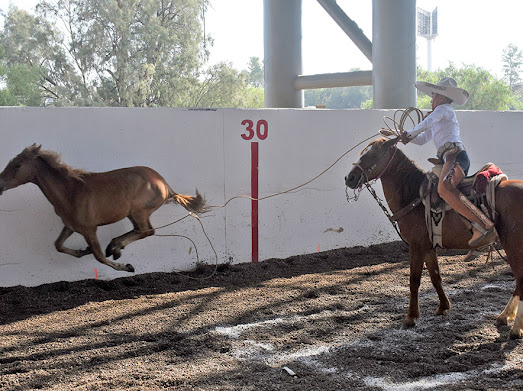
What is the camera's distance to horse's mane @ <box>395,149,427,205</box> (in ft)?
17.2

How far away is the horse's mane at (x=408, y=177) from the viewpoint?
5246 mm

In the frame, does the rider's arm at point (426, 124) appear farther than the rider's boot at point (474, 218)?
Yes

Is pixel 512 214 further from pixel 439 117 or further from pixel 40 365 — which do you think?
pixel 40 365

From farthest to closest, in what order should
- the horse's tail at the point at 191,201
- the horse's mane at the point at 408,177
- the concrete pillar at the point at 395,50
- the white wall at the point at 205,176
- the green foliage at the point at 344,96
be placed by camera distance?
the green foliage at the point at 344,96 < the concrete pillar at the point at 395,50 < the horse's tail at the point at 191,201 < the white wall at the point at 205,176 < the horse's mane at the point at 408,177

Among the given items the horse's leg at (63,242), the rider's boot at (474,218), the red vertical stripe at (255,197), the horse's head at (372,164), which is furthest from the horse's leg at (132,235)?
the rider's boot at (474,218)

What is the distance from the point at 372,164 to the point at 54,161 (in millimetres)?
3590

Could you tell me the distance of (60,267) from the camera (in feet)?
21.6

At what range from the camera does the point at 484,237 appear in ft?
15.5

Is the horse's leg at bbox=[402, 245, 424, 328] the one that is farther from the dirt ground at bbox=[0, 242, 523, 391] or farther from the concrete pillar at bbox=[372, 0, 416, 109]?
the concrete pillar at bbox=[372, 0, 416, 109]

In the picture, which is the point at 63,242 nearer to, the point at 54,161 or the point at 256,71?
the point at 54,161

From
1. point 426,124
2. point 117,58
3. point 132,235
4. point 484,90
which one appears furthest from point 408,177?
point 484,90

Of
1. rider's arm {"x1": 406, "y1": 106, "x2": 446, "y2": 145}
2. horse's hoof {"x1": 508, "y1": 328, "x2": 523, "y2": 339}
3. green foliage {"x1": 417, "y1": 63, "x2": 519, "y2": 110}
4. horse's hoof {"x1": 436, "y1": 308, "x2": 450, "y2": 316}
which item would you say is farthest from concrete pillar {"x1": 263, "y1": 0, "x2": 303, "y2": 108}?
green foliage {"x1": 417, "y1": 63, "x2": 519, "y2": 110}

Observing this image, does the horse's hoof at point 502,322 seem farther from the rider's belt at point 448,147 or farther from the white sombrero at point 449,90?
the white sombrero at point 449,90

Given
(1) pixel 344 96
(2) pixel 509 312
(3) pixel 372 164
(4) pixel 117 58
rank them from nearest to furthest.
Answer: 1. (2) pixel 509 312
2. (3) pixel 372 164
3. (4) pixel 117 58
4. (1) pixel 344 96
